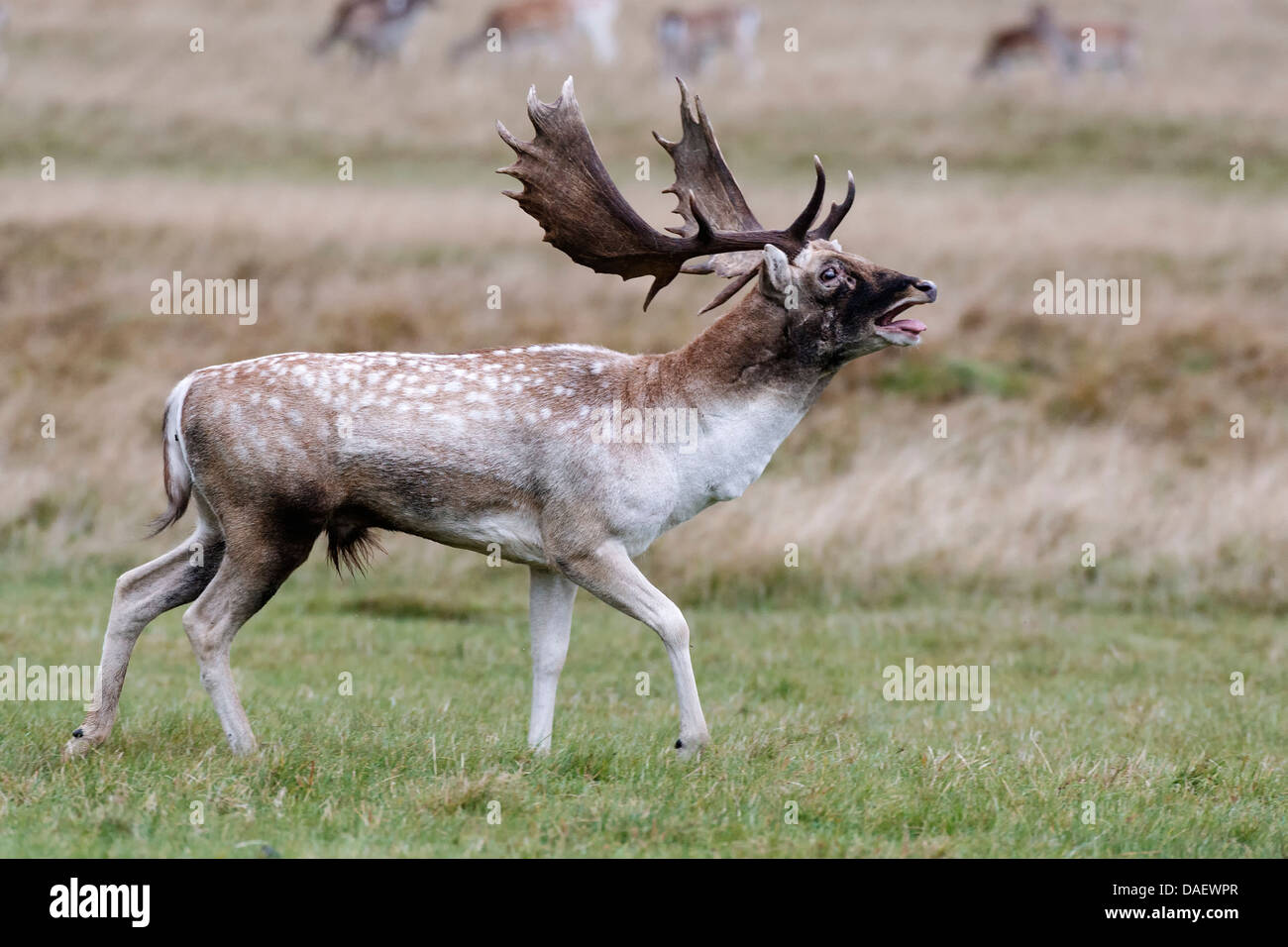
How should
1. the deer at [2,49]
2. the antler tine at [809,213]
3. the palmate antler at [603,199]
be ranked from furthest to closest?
the deer at [2,49], the palmate antler at [603,199], the antler tine at [809,213]

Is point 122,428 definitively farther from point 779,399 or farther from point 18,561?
point 779,399

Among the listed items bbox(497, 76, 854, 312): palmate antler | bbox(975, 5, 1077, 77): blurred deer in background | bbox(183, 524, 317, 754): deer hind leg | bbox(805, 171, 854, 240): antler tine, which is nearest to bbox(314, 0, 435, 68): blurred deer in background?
bbox(975, 5, 1077, 77): blurred deer in background

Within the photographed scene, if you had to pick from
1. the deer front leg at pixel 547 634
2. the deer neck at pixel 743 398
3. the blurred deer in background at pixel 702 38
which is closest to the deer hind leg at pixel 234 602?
the deer front leg at pixel 547 634

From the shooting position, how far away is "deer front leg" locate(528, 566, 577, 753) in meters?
8.01

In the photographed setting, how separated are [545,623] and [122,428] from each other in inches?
379

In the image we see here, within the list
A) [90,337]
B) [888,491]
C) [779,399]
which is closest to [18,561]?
[90,337]

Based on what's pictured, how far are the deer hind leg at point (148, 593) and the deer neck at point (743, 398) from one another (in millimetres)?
2199

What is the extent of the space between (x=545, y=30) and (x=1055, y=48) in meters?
11.6

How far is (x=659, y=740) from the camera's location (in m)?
8.15

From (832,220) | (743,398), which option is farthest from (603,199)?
(743,398)

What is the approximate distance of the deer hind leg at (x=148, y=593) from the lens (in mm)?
7715

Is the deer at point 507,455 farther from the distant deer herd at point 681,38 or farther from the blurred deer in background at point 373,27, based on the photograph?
the blurred deer in background at point 373,27

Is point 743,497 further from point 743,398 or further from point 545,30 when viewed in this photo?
point 545,30

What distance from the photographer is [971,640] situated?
12203mm
